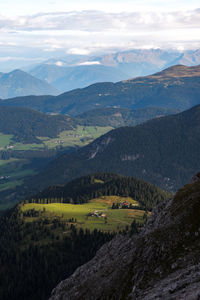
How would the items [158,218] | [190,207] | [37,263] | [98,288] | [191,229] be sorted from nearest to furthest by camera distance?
[191,229] → [190,207] → [98,288] → [158,218] → [37,263]

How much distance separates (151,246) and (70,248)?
132584 millimetres

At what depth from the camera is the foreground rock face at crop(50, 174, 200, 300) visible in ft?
192

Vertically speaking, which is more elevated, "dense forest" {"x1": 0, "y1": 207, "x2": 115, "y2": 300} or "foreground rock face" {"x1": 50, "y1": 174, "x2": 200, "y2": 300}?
"foreground rock face" {"x1": 50, "y1": 174, "x2": 200, "y2": 300}

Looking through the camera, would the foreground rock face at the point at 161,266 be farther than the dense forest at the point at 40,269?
No

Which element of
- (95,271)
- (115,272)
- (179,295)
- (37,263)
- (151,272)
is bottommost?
(37,263)

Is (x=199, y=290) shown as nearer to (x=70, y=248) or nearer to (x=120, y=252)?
(x=120, y=252)

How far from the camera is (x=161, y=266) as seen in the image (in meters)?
68.8

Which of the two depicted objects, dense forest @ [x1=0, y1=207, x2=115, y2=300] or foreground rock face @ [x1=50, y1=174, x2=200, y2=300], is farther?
dense forest @ [x1=0, y1=207, x2=115, y2=300]

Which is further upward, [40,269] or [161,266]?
[161,266]

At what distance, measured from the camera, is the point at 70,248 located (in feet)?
654

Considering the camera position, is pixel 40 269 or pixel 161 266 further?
pixel 40 269

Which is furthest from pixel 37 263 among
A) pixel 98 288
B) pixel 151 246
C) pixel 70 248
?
pixel 151 246

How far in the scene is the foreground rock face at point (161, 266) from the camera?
58.5 m

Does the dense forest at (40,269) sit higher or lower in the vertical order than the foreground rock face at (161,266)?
lower
